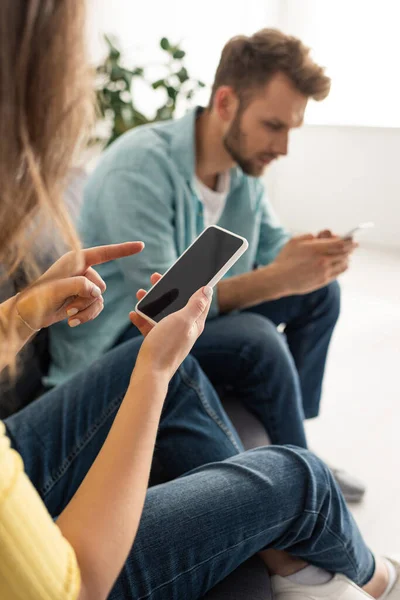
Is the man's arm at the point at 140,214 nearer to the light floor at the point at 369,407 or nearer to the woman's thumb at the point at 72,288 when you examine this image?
the woman's thumb at the point at 72,288

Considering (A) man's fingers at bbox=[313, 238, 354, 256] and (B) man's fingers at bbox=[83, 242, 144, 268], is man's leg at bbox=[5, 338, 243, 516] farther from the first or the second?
(A) man's fingers at bbox=[313, 238, 354, 256]

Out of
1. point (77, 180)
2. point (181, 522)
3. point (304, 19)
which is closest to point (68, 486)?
point (181, 522)

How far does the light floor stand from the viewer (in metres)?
1.21

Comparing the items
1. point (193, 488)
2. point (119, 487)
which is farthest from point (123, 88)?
point (119, 487)

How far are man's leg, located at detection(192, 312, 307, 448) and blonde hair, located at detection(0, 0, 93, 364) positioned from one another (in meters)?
0.62

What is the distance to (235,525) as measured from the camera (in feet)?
2.14

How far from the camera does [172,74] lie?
1951 millimetres

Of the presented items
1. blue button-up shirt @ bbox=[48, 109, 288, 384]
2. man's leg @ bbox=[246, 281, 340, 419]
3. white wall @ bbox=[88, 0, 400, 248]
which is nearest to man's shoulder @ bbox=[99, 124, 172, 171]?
blue button-up shirt @ bbox=[48, 109, 288, 384]

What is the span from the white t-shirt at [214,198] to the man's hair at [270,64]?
206 millimetres

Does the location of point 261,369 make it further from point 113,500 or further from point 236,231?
point 113,500

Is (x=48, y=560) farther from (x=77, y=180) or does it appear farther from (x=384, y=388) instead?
(x=384, y=388)

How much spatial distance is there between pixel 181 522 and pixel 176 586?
0.21 feet

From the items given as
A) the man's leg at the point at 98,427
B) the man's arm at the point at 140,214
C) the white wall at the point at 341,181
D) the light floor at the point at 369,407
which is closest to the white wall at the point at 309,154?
the white wall at the point at 341,181

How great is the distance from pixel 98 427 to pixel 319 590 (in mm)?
376
